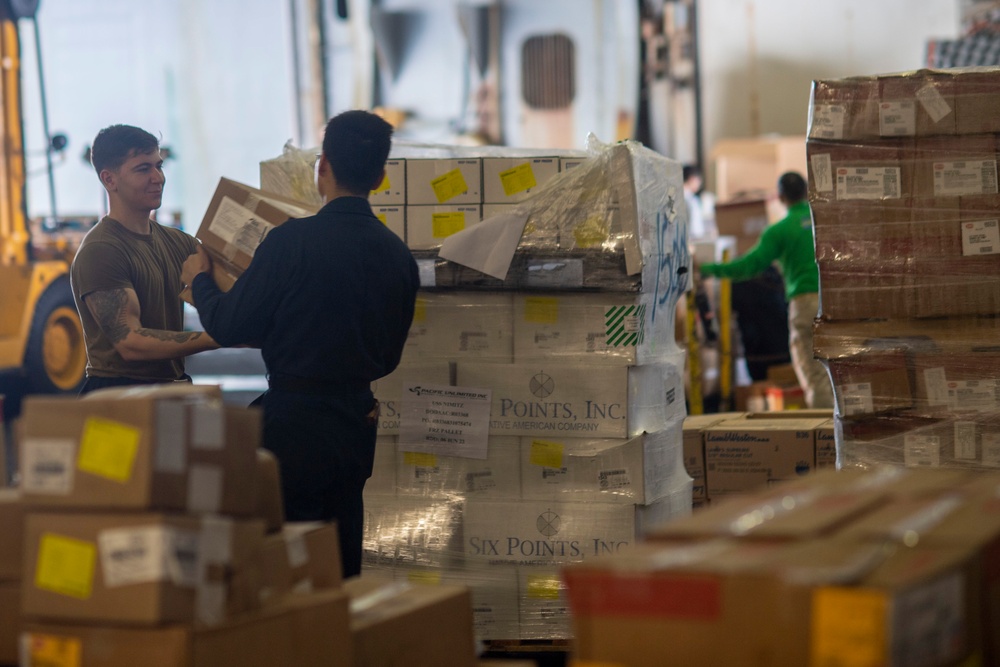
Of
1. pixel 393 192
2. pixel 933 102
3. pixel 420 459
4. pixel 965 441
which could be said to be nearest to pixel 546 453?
pixel 420 459

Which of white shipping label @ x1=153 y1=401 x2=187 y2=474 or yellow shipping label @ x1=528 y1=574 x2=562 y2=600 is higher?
white shipping label @ x1=153 y1=401 x2=187 y2=474

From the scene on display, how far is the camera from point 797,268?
727 centimetres

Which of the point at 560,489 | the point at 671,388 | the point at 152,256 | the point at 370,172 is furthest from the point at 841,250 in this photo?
the point at 152,256

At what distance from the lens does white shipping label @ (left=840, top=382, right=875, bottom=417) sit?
12.8ft

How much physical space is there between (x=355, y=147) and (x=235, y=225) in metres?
0.52

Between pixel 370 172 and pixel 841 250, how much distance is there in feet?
4.96

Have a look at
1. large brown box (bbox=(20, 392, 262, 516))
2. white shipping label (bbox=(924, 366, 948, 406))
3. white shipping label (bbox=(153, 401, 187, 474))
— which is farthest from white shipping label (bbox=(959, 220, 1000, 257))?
white shipping label (bbox=(153, 401, 187, 474))

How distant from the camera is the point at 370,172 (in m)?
3.43

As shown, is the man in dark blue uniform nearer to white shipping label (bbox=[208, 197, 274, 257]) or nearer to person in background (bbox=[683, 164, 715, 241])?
white shipping label (bbox=[208, 197, 274, 257])

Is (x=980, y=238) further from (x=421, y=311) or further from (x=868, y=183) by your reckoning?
(x=421, y=311)

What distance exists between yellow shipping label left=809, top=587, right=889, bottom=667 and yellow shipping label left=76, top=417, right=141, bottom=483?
1199 millimetres

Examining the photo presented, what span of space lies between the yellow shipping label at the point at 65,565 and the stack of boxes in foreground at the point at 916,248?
8.27 feet

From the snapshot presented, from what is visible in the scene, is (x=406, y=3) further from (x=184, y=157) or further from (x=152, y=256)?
(x=152, y=256)

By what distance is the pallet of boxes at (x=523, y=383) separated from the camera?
4.03 meters
